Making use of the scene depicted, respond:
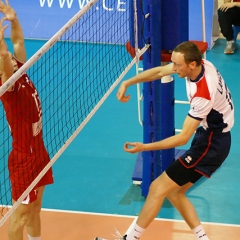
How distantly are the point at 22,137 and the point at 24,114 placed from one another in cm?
21

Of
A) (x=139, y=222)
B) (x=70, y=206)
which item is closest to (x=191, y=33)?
(x=70, y=206)

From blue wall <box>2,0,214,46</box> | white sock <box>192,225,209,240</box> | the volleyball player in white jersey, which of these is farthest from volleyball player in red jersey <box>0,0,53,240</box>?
blue wall <box>2,0,214,46</box>

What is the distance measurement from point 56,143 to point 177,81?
3272mm

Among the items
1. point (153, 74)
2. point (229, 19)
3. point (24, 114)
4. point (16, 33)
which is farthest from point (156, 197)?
point (229, 19)

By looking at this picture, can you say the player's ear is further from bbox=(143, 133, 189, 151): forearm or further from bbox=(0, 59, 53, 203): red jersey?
bbox=(0, 59, 53, 203): red jersey

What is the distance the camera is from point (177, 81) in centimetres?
1060

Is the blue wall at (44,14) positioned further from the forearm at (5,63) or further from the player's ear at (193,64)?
the forearm at (5,63)

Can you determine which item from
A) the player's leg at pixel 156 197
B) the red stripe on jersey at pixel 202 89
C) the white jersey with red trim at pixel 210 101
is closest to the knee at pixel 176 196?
the player's leg at pixel 156 197

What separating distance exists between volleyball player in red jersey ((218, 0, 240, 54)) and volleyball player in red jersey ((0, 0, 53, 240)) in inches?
259

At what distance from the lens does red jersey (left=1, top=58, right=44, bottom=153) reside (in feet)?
17.3

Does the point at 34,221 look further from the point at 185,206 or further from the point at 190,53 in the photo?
the point at 190,53

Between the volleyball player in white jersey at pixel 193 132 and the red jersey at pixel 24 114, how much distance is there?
31.5 inches

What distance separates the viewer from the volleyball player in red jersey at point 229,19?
11414 millimetres

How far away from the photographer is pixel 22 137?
541cm
